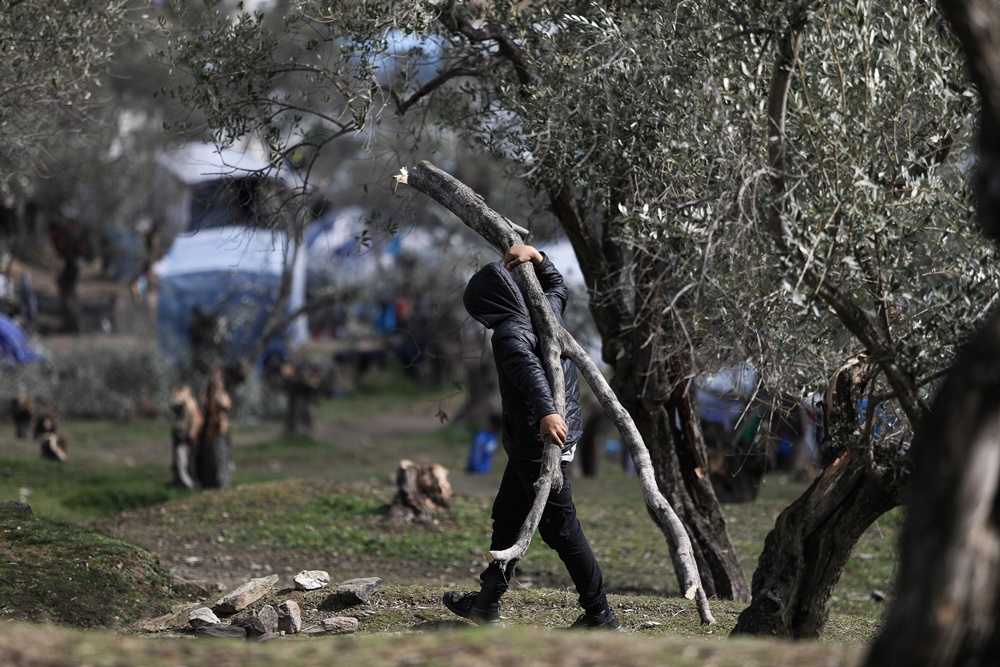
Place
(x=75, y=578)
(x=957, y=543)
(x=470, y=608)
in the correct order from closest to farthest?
(x=957, y=543) → (x=470, y=608) → (x=75, y=578)

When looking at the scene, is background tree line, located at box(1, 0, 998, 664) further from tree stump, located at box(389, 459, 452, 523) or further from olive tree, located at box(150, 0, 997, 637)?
tree stump, located at box(389, 459, 452, 523)

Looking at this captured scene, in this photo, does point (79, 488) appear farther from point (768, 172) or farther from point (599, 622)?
point (768, 172)

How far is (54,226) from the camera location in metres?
25.7

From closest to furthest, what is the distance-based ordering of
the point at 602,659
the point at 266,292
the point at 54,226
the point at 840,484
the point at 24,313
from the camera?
the point at 602,659, the point at 840,484, the point at 266,292, the point at 24,313, the point at 54,226

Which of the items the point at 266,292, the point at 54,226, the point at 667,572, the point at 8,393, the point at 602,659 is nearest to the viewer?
the point at 602,659

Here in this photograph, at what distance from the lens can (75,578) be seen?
675 cm

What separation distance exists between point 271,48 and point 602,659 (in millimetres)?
5338

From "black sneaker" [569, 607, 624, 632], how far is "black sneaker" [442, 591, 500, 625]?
0.45m

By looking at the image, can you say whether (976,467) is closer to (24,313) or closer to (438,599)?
→ (438,599)

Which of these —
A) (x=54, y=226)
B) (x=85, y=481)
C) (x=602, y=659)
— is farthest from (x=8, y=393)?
(x=602, y=659)

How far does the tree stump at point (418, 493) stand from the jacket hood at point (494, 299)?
14.7 ft

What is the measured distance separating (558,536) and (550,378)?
31.8 inches

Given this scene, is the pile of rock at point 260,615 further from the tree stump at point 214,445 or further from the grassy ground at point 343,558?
the tree stump at point 214,445

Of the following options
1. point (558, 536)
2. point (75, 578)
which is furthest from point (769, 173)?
point (75, 578)
